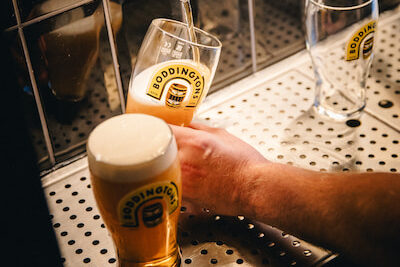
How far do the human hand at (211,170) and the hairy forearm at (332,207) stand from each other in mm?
17

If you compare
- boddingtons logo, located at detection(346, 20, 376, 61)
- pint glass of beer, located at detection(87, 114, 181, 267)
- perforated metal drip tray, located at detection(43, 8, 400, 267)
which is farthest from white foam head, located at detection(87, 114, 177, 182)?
boddingtons logo, located at detection(346, 20, 376, 61)

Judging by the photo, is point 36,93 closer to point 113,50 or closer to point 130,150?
point 113,50

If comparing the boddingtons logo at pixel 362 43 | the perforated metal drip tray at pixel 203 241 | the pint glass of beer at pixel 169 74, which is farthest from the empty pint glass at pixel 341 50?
the perforated metal drip tray at pixel 203 241

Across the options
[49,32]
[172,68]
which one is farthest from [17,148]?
[172,68]

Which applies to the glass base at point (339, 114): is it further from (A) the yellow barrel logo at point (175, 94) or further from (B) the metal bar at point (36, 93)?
(B) the metal bar at point (36, 93)

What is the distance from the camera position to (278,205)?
88 cm

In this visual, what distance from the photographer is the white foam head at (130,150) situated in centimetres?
66

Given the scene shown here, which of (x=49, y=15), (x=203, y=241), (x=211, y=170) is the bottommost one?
(x=203, y=241)

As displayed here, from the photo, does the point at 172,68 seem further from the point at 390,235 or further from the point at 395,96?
the point at 395,96

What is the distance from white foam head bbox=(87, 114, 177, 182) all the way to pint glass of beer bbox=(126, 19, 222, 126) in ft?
0.74

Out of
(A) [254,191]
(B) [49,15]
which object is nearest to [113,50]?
(B) [49,15]

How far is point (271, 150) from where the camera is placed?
43.9 inches

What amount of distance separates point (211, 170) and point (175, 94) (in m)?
0.15

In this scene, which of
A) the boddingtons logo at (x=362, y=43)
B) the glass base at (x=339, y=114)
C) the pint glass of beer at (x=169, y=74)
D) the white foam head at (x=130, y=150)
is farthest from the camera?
the glass base at (x=339, y=114)
